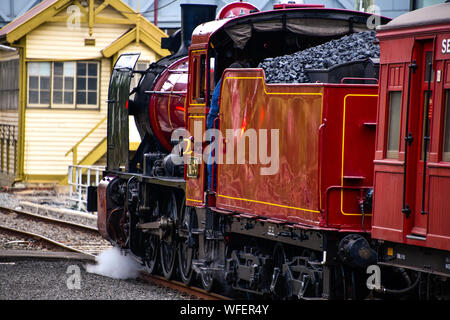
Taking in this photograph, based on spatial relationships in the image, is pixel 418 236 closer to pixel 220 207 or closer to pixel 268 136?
pixel 268 136

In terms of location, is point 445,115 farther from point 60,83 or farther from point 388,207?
point 60,83

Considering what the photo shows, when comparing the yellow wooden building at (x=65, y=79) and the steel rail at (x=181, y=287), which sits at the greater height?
the yellow wooden building at (x=65, y=79)

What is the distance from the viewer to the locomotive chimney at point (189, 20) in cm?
1427

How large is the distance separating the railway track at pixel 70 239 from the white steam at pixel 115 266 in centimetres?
26

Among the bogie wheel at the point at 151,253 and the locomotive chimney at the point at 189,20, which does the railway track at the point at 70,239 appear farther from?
the locomotive chimney at the point at 189,20

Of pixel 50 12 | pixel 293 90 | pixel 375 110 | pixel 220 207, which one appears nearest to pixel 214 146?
pixel 220 207

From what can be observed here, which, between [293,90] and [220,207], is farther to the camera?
[220,207]

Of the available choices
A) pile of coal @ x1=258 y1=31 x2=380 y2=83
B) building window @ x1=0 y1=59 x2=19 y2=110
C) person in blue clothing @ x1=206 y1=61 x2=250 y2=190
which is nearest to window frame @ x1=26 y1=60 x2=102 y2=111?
building window @ x1=0 y1=59 x2=19 y2=110

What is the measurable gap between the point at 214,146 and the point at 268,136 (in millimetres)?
1619

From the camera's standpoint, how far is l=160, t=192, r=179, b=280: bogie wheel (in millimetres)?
12703

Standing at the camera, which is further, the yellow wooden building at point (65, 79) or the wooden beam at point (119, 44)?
the yellow wooden building at point (65, 79)

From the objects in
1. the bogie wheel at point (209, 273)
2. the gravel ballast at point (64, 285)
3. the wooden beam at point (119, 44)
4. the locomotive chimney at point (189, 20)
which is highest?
the wooden beam at point (119, 44)

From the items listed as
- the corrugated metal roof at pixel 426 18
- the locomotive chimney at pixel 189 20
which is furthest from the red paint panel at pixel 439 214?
the locomotive chimney at pixel 189 20
